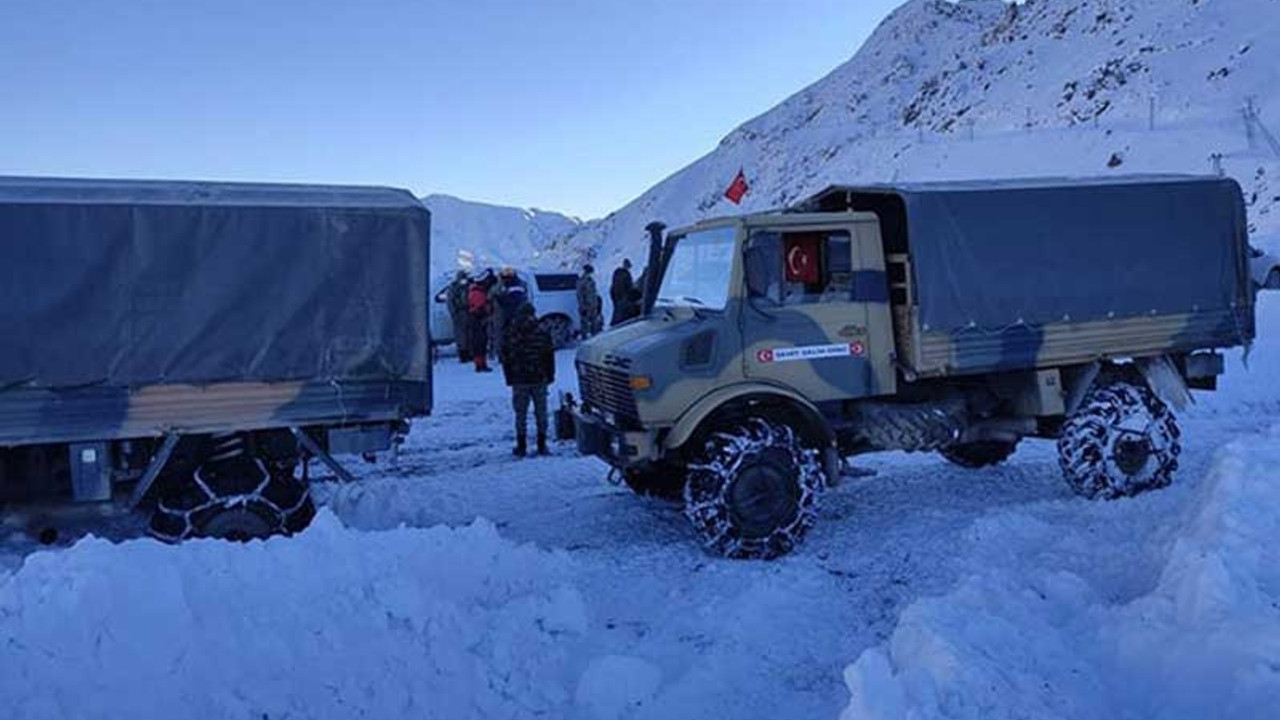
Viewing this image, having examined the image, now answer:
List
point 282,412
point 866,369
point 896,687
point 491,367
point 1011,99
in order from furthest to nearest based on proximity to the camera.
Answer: point 1011,99
point 491,367
point 866,369
point 282,412
point 896,687

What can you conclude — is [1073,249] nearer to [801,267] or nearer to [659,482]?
[801,267]

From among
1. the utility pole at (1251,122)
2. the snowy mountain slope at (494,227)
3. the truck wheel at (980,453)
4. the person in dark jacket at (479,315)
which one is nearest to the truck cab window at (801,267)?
the truck wheel at (980,453)

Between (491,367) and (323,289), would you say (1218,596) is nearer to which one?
(323,289)

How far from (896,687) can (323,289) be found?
4.81 meters

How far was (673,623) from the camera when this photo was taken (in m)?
5.64

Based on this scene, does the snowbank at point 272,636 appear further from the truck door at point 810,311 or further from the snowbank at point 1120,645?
the truck door at point 810,311

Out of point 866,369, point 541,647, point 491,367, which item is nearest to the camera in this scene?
point 541,647

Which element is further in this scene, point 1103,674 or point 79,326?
point 79,326

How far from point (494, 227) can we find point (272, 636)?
76450mm

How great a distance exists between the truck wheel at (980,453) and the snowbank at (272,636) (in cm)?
517

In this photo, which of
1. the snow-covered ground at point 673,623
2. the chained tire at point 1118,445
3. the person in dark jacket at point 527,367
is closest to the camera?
the snow-covered ground at point 673,623

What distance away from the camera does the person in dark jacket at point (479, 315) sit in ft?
58.5

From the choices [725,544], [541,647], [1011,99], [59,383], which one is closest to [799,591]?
[725,544]

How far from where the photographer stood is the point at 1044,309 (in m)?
7.70
